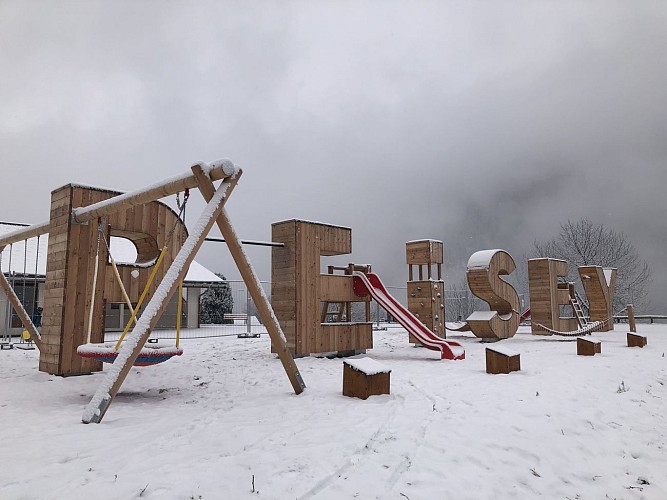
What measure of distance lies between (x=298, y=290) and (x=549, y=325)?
10.8m

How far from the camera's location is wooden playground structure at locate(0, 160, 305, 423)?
5232 mm

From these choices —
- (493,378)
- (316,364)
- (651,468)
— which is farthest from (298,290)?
(651,468)

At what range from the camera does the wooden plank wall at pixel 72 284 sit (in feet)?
25.8

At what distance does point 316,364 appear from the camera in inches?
374

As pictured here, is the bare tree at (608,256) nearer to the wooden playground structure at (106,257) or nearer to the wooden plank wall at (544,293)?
the wooden plank wall at (544,293)

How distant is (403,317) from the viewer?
1186 cm

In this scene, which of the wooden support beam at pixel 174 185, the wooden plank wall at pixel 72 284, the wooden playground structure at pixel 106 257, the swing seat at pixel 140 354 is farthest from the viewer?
the wooden plank wall at pixel 72 284

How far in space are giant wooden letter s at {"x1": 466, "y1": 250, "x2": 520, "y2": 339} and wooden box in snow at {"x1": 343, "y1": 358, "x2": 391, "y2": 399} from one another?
9.52m

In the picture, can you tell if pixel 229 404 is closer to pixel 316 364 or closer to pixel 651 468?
pixel 316 364

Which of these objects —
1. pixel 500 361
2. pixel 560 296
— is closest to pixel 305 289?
pixel 500 361

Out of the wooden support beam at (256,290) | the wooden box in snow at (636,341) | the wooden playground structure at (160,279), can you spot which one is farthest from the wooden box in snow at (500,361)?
the wooden box in snow at (636,341)

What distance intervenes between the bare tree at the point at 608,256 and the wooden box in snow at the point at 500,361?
29719 millimetres

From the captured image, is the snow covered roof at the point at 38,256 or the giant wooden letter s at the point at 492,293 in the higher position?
the snow covered roof at the point at 38,256

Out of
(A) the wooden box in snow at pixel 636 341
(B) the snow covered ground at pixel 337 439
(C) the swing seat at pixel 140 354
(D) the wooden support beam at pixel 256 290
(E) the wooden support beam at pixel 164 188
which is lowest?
(B) the snow covered ground at pixel 337 439
